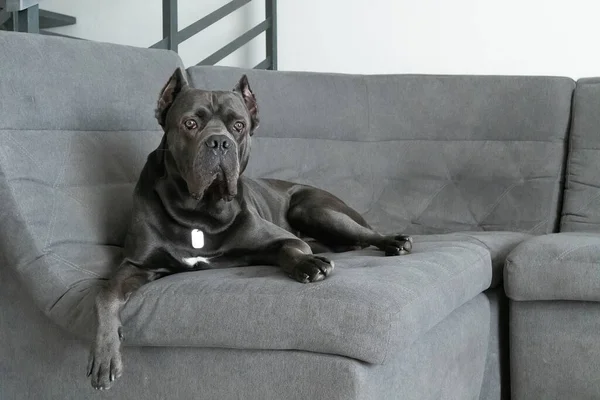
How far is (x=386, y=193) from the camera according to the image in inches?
144

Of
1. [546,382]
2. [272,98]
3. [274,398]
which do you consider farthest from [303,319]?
[272,98]

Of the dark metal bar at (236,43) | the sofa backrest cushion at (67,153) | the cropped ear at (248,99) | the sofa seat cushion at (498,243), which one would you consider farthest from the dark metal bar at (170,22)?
the sofa seat cushion at (498,243)

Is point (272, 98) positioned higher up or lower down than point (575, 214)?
higher up

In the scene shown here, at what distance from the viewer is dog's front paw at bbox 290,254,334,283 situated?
2.11 meters

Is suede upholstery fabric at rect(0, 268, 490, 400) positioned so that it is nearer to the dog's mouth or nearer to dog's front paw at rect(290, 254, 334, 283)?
dog's front paw at rect(290, 254, 334, 283)

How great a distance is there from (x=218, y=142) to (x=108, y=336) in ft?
2.05

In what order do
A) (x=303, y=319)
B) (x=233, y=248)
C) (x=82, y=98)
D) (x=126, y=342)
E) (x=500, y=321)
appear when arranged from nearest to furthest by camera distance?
1. (x=303, y=319)
2. (x=126, y=342)
3. (x=233, y=248)
4. (x=82, y=98)
5. (x=500, y=321)

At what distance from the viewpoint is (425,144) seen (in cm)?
368

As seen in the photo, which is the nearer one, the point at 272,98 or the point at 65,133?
the point at 65,133

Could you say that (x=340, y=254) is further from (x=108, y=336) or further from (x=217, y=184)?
(x=108, y=336)

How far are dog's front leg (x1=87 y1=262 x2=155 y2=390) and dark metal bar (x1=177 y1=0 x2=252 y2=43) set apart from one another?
8.92 feet

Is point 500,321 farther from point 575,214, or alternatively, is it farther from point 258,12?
point 258,12

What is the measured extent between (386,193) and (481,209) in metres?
0.43

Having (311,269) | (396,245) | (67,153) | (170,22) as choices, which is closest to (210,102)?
(67,153)
